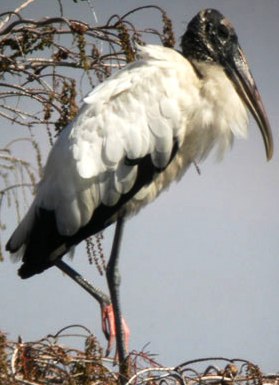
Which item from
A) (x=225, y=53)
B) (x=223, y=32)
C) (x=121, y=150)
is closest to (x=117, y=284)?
(x=121, y=150)

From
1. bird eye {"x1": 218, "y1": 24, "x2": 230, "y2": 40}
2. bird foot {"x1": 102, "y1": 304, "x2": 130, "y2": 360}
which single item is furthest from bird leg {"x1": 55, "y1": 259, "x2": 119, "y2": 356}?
bird eye {"x1": 218, "y1": 24, "x2": 230, "y2": 40}

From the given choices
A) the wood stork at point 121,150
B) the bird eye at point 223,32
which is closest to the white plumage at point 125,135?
the wood stork at point 121,150

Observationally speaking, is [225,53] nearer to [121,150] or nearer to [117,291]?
[121,150]

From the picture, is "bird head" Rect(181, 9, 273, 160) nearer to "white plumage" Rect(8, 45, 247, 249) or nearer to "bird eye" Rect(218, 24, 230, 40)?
"bird eye" Rect(218, 24, 230, 40)

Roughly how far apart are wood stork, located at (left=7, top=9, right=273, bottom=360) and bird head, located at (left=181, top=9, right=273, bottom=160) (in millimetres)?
215

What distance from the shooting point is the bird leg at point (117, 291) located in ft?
22.9

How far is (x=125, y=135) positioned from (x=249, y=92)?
2.93ft

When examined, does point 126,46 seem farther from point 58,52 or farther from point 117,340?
point 117,340

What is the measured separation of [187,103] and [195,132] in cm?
18

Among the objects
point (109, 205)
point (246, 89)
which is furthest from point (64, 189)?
point (246, 89)

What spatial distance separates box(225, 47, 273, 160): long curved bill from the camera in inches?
289

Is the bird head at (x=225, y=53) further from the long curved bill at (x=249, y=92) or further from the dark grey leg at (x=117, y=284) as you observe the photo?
the dark grey leg at (x=117, y=284)

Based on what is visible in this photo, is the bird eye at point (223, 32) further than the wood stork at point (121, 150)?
Yes

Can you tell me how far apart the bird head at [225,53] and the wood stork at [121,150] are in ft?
0.70
